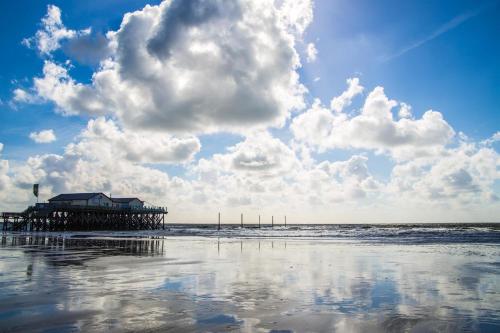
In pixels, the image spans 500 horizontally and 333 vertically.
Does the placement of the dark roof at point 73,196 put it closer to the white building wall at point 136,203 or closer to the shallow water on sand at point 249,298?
the white building wall at point 136,203

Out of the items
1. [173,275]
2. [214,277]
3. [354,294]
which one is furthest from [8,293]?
→ [354,294]

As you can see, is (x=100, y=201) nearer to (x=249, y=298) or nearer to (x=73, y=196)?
(x=73, y=196)

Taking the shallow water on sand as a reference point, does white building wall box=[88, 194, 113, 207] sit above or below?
above

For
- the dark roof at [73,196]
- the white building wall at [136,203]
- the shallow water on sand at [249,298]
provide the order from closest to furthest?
the shallow water on sand at [249,298]
the dark roof at [73,196]
the white building wall at [136,203]

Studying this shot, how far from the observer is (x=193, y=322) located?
303 inches

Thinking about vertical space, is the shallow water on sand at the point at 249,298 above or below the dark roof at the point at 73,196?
below

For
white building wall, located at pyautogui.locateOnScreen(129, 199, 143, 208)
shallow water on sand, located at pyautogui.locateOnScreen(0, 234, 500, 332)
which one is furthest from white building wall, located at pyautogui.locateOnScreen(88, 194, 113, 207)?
shallow water on sand, located at pyautogui.locateOnScreen(0, 234, 500, 332)

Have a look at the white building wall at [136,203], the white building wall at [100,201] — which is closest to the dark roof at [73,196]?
the white building wall at [100,201]

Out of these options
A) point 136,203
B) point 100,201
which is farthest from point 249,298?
point 136,203

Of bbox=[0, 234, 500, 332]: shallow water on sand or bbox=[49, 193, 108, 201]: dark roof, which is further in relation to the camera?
bbox=[49, 193, 108, 201]: dark roof

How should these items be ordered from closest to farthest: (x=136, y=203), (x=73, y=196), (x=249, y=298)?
(x=249, y=298) < (x=73, y=196) < (x=136, y=203)

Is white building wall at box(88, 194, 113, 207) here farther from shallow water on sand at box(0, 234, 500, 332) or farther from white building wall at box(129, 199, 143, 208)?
shallow water on sand at box(0, 234, 500, 332)

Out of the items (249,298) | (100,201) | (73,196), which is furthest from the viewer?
(100,201)

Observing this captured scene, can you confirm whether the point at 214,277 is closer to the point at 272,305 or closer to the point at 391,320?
the point at 272,305
